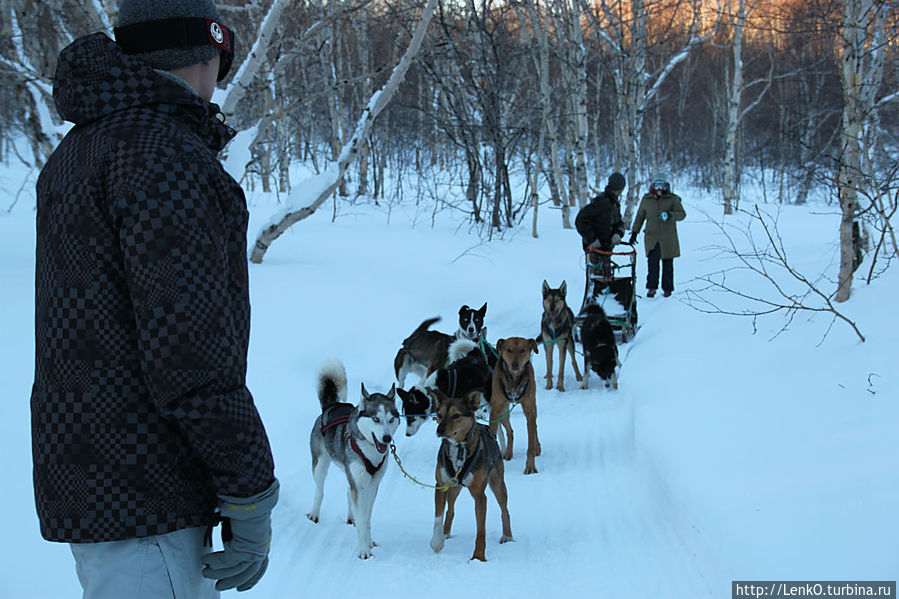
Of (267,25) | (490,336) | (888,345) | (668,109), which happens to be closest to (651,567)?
(888,345)

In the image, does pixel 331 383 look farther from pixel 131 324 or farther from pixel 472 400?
pixel 131 324

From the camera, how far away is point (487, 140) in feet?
50.8

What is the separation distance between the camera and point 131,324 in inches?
48.1

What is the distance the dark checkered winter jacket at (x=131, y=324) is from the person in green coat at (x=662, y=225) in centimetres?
919

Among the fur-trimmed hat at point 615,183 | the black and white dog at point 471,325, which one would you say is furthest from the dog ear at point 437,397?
the fur-trimmed hat at point 615,183

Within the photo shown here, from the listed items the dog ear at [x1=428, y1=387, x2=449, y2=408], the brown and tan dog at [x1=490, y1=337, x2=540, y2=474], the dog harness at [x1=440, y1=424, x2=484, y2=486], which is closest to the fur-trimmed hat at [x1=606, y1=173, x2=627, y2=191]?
the brown and tan dog at [x1=490, y1=337, x2=540, y2=474]

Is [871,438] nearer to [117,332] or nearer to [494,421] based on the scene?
[494,421]

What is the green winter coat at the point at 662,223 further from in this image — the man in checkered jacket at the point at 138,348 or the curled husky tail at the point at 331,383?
the man in checkered jacket at the point at 138,348

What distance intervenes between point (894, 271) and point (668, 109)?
36.1 m

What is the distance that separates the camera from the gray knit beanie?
1.37 metres

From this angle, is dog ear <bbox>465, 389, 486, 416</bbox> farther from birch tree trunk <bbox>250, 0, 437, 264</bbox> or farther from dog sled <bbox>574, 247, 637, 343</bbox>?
birch tree trunk <bbox>250, 0, 437, 264</bbox>

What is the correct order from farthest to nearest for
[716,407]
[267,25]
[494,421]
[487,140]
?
[487,140] < [267,25] < [494,421] < [716,407]

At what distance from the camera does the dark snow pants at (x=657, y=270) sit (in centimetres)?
1009

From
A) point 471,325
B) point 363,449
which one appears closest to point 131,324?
point 363,449
